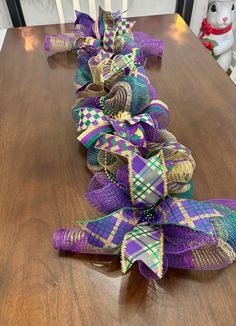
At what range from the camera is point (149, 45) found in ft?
3.22

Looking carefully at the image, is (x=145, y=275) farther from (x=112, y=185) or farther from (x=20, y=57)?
(x=20, y=57)

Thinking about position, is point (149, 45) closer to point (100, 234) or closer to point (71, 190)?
point (71, 190)

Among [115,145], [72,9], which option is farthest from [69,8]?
[115,145]

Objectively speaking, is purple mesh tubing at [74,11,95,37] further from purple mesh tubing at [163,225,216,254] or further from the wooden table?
purple mesh tubing at [163,225,216,254]

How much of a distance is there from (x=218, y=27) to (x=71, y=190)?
5.19 ft

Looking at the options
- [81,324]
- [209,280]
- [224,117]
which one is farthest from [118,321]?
[224,117]

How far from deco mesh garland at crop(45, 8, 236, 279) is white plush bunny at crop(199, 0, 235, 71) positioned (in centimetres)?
131

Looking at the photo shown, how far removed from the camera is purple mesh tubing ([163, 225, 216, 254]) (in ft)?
1.47

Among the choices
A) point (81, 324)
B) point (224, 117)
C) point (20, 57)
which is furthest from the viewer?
point (20, 57)

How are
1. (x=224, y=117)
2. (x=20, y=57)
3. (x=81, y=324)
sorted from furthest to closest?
(x=20, y=57) → (x=224, y=117) → (x=81, y=324)

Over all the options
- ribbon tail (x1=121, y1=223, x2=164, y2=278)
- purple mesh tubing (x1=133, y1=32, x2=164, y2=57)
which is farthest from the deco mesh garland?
purple mesh tubing (x1=133, y1=32, x2=164, y2=57)

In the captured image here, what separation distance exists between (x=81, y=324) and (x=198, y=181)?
340 millimetres

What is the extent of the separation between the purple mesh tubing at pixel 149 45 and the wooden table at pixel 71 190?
30mm

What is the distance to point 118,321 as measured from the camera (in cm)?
45
